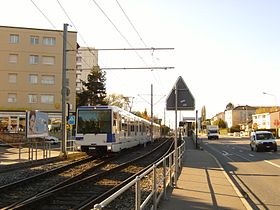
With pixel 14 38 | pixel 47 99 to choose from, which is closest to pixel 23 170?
pixel 47 99

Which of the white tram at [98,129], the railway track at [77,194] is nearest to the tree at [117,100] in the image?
the white tram at [98,129]

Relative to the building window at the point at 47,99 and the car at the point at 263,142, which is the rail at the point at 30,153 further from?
the building window at the point at 47,99

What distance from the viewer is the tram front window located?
26375 millimetres

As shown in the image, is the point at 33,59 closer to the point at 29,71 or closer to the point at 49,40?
the point at 29,71

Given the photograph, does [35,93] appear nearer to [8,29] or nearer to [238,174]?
[8,29]

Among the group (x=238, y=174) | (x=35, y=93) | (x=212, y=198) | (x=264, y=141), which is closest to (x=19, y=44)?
(x=35, y=93)

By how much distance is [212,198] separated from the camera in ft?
34.4

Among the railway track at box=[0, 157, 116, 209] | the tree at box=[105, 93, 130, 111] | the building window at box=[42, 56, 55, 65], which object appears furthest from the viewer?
the tree at box=[105, 93, 130, 111]

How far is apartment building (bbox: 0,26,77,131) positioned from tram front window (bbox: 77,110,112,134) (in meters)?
39.3

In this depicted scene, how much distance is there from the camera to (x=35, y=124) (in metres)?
23.8

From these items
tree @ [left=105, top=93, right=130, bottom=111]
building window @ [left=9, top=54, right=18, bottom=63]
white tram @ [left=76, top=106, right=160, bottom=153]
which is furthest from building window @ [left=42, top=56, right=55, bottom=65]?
white tram @ [left=76, top=106, right=160, bottom=153]

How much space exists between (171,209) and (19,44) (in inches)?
2443

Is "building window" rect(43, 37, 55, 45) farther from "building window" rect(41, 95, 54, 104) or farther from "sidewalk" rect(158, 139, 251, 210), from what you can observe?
"sidewalk" rect(158, 139, 251, 210)

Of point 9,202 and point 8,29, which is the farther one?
point 8,29
